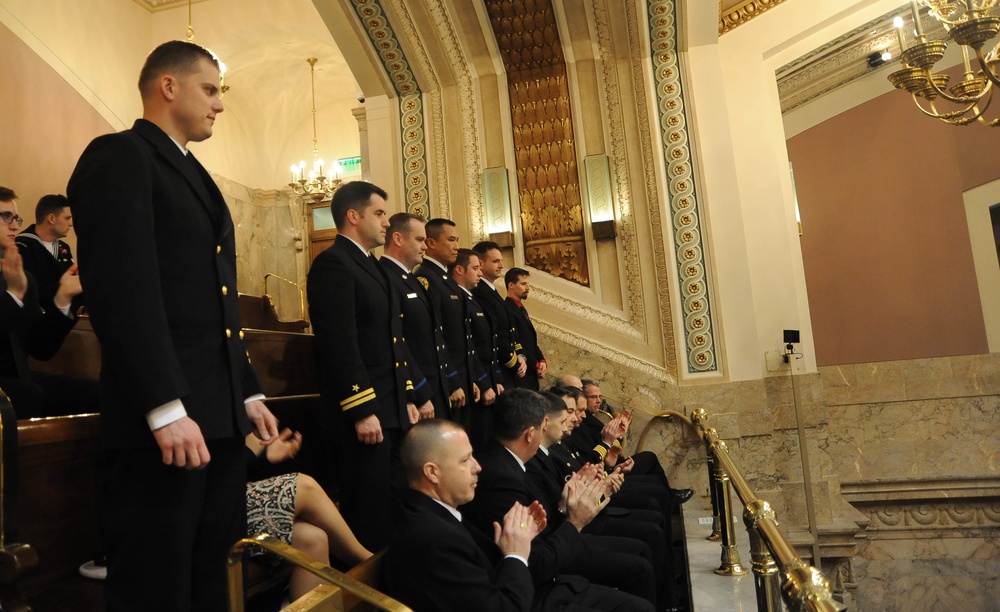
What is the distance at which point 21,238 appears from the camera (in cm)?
335

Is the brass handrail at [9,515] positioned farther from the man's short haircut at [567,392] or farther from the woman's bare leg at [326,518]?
the man's short haircut at [567,392]

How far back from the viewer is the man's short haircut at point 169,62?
1754mm

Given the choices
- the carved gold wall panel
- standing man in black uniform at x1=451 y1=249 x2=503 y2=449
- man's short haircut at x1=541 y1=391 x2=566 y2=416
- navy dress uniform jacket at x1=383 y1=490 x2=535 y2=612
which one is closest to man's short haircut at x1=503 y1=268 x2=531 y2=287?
standing man in black uniform at x1=451 y1=249 x2=503 y2=449

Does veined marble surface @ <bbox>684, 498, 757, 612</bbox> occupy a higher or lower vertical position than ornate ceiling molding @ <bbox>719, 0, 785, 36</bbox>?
lower

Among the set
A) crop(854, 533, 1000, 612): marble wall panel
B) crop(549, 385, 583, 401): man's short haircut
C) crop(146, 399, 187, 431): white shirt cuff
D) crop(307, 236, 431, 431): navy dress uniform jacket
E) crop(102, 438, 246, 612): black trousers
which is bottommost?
crop(854, 533, 1000, 612): marble wall panel

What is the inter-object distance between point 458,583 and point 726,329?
4392mm

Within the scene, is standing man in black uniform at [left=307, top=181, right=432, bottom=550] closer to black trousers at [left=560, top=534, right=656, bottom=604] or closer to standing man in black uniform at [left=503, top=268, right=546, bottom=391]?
black trousers at [left=560, top=534, right=656, bottom=604]

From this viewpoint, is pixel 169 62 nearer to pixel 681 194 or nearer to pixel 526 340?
pixel 526 340

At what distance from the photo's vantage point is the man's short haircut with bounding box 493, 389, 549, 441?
2.90 metres

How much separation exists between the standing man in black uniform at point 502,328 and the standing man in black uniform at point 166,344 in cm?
293

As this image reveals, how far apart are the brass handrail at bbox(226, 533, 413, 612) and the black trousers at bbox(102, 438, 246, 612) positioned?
0.21 ft

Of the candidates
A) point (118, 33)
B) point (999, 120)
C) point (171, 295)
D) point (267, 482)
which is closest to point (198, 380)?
point (171, 295)

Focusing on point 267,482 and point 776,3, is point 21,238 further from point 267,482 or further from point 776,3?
point 776,3

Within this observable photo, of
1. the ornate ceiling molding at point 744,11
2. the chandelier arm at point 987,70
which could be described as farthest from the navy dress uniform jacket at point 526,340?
the ornate ceiling molding at point 744,11
